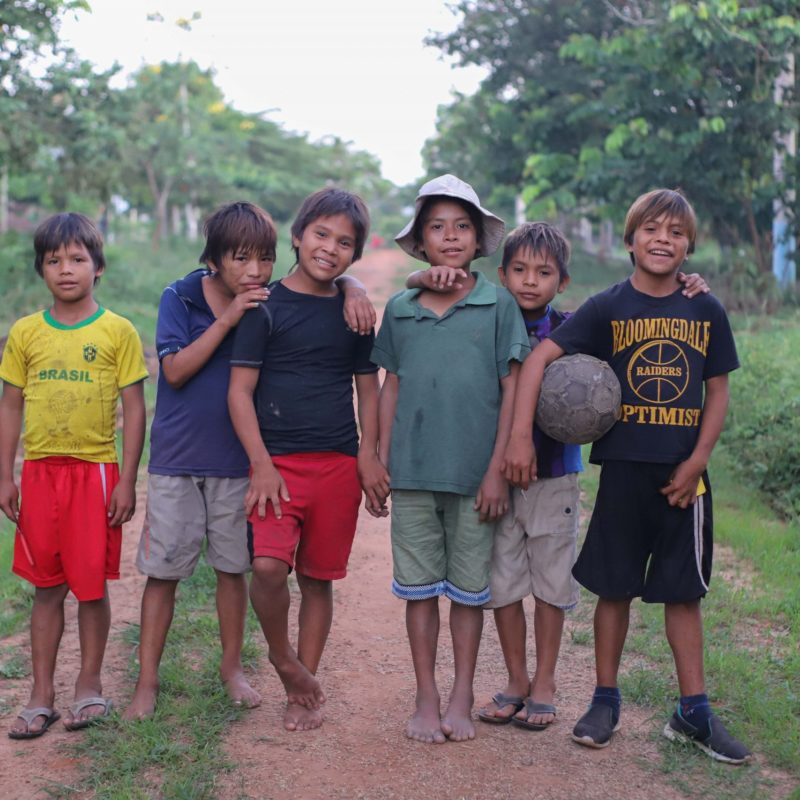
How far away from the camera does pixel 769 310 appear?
1362 cm

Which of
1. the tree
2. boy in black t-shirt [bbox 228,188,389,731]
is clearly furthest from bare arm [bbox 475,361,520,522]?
the tree

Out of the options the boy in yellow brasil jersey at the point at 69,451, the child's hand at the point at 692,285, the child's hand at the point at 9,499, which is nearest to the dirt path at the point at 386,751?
the boy in yellow brasil jersey at the point at 69,451

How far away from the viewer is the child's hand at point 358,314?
138 inches

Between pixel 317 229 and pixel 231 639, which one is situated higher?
pixel 317 229

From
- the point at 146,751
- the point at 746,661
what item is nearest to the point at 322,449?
the point at 146,751

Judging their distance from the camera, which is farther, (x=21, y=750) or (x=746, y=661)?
(x=746, y=661)

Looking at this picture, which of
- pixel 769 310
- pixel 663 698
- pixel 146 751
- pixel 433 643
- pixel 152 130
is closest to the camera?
pixel 146 751

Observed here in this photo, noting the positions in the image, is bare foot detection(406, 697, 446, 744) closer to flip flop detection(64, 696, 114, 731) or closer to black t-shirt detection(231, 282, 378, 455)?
black t-shirt detection(231, 282, 378, 455)

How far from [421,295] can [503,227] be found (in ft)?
1.33

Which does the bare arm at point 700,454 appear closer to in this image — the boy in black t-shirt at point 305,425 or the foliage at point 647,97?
the boy in black t-shirt at point 305,425

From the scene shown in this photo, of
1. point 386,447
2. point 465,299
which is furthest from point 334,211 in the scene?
point 386,447

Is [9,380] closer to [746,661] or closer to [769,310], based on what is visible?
[746,661]

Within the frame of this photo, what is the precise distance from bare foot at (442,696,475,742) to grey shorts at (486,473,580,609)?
34cm

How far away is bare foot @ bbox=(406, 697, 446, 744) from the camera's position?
344 centimetres
